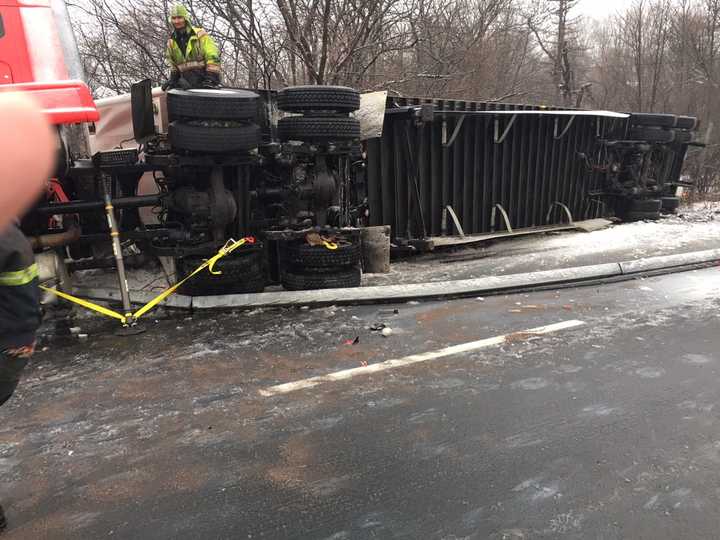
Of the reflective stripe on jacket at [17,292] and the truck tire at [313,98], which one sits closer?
the reflective stripe on jacket at [17,292]

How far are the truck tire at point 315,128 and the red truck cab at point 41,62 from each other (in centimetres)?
200

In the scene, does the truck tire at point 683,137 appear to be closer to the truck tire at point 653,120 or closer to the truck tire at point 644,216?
the truck tire at point 653,120

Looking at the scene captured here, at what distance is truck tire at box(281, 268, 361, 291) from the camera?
→ 614cm

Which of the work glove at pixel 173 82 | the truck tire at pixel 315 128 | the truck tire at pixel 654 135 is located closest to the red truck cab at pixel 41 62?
the work glove at pixel 173 82

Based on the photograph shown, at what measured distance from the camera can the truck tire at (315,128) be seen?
596 centimetres

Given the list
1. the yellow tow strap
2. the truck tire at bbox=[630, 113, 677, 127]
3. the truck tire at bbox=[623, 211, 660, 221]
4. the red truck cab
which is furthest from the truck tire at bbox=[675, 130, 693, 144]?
the red truck cab

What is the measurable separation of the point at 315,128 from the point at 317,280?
1.66 metres

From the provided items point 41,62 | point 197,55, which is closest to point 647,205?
point 197,55

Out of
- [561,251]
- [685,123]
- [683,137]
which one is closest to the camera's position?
[561,251]

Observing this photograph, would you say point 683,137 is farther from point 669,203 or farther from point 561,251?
point 561,251

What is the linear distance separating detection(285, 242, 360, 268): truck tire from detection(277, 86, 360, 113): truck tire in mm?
1501

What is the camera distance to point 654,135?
10.9 metres

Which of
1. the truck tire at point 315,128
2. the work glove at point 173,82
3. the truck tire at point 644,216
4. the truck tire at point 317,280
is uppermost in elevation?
the work glove at point 173,82

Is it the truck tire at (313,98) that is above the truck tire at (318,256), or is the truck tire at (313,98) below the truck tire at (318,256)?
above
